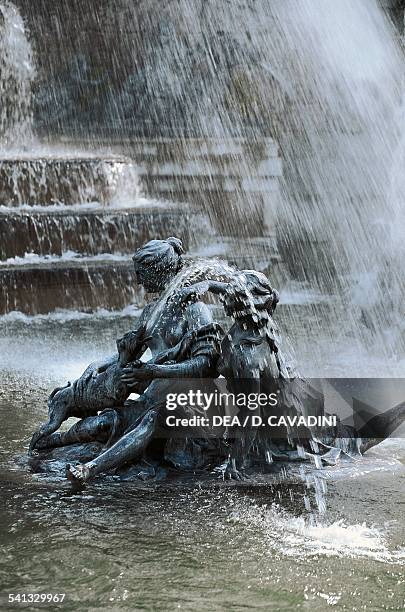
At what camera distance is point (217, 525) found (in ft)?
15.1

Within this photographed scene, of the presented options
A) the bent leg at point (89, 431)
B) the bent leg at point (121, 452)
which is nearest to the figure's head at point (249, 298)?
the bent leg at point (121, 452)

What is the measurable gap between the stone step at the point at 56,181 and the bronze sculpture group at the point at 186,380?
25.4 ft

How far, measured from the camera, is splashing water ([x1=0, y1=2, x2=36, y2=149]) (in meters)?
18.4

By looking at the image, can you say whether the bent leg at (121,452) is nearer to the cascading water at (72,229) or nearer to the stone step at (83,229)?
the cascading water at (72,229)

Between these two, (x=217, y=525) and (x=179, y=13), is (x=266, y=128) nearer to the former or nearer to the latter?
(x=179, y=13)

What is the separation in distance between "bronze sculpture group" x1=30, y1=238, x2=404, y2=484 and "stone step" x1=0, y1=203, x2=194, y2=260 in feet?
21.7

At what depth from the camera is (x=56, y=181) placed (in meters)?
13.2

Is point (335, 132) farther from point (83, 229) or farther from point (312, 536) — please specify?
point (312, 536)

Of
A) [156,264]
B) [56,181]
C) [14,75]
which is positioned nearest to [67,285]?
[56,181]

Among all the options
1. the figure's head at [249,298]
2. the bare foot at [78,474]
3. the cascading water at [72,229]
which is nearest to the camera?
the bare foot at [78,474]

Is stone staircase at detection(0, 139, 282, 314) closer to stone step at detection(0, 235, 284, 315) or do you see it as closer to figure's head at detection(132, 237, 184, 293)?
stone step at detection(0, 235, 284, 315)

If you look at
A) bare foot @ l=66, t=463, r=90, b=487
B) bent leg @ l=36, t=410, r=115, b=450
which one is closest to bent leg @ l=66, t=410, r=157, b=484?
bare foot @ l=66, t=463, r=90, b=487

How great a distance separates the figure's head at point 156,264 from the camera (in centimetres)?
557

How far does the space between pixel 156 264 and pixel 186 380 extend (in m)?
0.72
